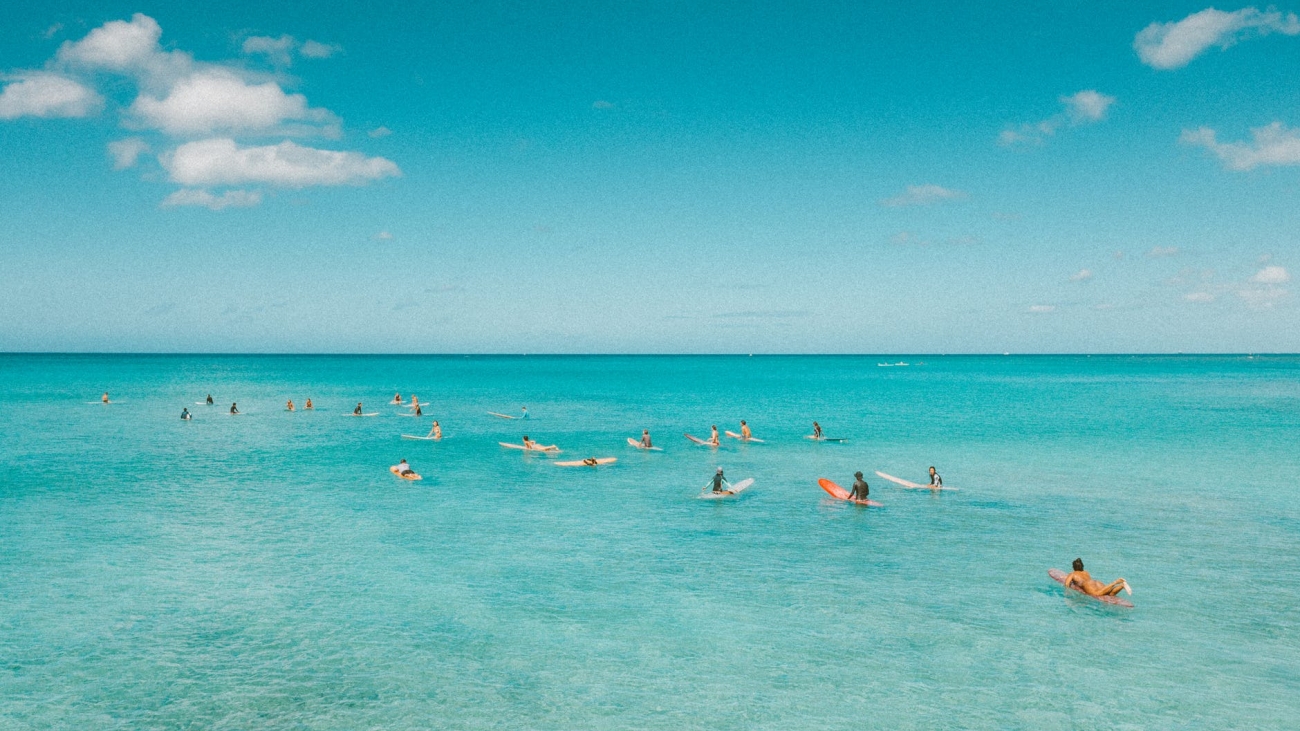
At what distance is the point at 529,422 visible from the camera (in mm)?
71875

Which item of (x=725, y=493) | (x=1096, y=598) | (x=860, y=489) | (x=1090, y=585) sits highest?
(x=860, y=489)

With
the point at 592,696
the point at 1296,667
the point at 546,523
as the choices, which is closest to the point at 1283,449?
the point at 1296,667

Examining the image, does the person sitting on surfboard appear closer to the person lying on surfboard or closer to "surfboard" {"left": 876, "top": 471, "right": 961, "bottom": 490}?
"surfboard" {"left": 876, "top": 471, "right": 961, "bottom": 490}

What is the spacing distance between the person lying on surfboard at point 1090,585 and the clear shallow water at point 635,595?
1.73ft

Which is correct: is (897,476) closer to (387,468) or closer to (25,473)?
(387,468)

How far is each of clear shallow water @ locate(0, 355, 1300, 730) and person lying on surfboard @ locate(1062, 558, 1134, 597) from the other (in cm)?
53

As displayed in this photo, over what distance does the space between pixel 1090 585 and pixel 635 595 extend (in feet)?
40.6

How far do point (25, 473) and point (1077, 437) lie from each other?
6782cm

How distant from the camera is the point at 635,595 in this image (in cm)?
2133

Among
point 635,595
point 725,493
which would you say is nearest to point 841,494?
point 725,493

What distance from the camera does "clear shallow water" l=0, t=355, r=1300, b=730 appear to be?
15.2 metres

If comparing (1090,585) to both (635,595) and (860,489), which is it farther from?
(860,489)

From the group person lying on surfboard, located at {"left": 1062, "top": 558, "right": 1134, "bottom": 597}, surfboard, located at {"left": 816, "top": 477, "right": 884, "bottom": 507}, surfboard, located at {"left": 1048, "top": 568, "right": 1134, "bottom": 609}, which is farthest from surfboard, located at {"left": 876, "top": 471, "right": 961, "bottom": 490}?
Answer: person lying on surfboard, located at {"left": 1062, "top": 558, "right": 1134, "bottom": 597}

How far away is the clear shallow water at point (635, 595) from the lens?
15.2m
